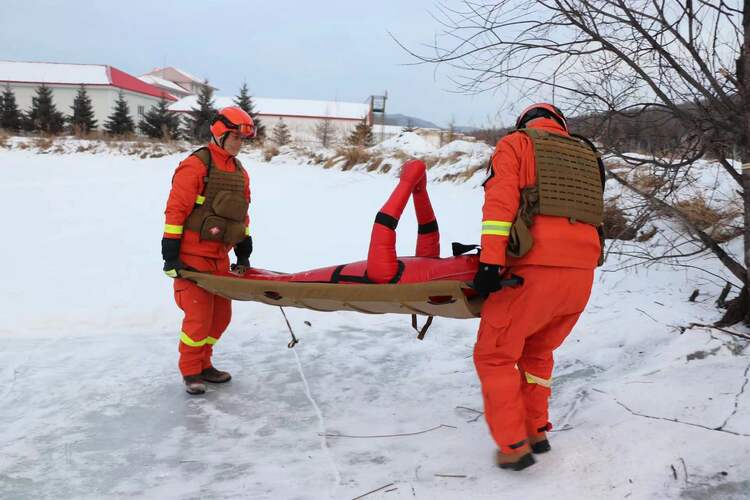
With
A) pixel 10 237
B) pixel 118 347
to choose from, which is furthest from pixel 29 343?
pixel 10 237

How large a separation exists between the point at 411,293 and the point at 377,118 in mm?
53019

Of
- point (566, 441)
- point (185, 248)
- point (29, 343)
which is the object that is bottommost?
point (29, 343)

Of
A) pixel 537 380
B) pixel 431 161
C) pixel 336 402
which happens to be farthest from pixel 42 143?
pixel 537 380

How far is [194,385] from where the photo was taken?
165 inches

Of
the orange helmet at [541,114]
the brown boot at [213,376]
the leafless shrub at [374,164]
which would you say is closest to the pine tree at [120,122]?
the leafless shrub at [374,164]

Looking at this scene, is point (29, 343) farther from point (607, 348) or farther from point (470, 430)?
point (607, 348)

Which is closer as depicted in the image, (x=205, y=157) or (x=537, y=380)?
(x=537, y=380)

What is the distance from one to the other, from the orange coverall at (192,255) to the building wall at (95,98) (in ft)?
184

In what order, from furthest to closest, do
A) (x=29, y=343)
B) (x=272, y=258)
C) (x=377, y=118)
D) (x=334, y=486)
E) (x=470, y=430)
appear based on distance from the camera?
(x=377, y=118) → (x=272, y=258) → (x=29, y=343) → (x=470, y=430) → (x=334, y=486)

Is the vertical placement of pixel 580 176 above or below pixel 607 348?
above

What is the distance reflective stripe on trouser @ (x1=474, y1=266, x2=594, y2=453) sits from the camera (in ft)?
9.25

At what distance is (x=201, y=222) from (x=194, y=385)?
1.17 metres

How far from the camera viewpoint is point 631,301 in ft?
17.8

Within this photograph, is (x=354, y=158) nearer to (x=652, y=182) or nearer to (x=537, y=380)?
(x=652, y=182)
